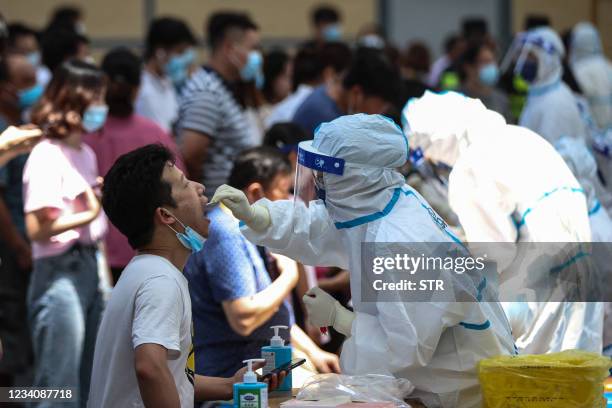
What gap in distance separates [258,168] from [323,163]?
0.95 metres

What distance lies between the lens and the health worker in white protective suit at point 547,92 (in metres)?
6.21

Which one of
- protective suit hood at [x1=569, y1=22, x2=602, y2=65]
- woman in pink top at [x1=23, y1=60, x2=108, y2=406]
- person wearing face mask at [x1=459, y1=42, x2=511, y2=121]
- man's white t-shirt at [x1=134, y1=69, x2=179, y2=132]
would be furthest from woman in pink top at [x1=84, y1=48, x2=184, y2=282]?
protective suit hood at [x1=569, y1=22, x2=602, y2=65]

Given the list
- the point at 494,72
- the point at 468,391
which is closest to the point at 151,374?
the point at 468,391

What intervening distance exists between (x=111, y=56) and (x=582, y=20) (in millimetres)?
8477

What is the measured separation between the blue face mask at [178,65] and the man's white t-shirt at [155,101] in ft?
0.23

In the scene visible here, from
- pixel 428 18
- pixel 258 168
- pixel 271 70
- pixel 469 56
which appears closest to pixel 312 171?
pixel 258 168

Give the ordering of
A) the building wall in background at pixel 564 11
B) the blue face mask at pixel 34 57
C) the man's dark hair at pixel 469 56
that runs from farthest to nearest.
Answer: the building wall in background at pixel 564 11 < the man's dark hair at pixel 469 56 < the blue face mask at pixel 34 57

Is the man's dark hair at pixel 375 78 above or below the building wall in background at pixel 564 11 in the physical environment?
above

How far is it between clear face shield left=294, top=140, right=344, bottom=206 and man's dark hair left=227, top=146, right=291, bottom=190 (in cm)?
70

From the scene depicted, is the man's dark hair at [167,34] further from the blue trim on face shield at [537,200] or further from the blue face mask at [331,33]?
the blue trim on face shield at [537,200]

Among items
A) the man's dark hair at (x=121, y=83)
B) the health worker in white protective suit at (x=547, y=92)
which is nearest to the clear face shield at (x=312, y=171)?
the man's dark hair at (x=121, y=83)

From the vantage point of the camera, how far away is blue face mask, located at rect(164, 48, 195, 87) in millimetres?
6824

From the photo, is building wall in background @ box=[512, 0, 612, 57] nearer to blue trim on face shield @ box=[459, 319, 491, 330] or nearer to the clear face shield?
the clear face shield

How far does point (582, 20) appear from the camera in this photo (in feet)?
41.9
